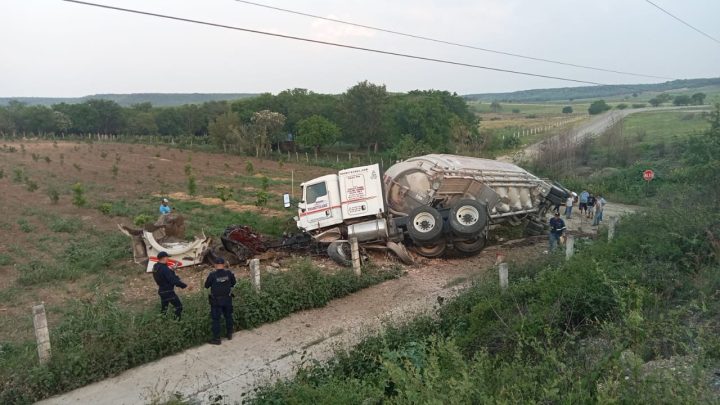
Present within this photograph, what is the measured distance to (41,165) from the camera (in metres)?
31.6

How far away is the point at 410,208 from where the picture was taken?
47.1ft

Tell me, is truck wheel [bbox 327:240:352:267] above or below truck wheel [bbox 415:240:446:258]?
above

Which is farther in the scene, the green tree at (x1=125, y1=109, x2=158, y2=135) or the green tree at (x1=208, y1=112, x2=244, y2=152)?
the green tree at (x1=125, y1=109, x2=158, y2=135)

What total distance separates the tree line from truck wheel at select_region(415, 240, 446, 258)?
77.3 ft

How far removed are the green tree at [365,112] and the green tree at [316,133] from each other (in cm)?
509

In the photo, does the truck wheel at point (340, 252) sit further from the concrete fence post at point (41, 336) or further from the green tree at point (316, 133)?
the green tree at point (316, 133)

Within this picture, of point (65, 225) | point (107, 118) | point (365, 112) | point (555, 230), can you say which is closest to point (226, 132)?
point (365, 112)

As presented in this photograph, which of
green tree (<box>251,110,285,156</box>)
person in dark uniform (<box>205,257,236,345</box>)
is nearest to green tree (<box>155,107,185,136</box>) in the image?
green tree (<box>251,110,285,156</box>)

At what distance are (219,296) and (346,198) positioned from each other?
5.91 metres

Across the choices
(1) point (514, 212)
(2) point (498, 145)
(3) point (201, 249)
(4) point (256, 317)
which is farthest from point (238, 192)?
(2) point (498, 145)

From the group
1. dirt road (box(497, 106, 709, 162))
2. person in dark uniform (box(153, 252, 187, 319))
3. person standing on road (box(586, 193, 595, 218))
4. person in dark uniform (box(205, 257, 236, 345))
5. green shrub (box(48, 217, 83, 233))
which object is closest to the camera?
person in dark uniform (box(205, 257, 236, 345))

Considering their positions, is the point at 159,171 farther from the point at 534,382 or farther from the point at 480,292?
the point at 534,382

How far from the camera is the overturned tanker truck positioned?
531 inches

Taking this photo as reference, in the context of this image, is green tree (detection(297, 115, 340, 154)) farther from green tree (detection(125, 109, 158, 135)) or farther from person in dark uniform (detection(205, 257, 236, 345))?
person in dark uniform (detection(205, 257, 236, 345))
